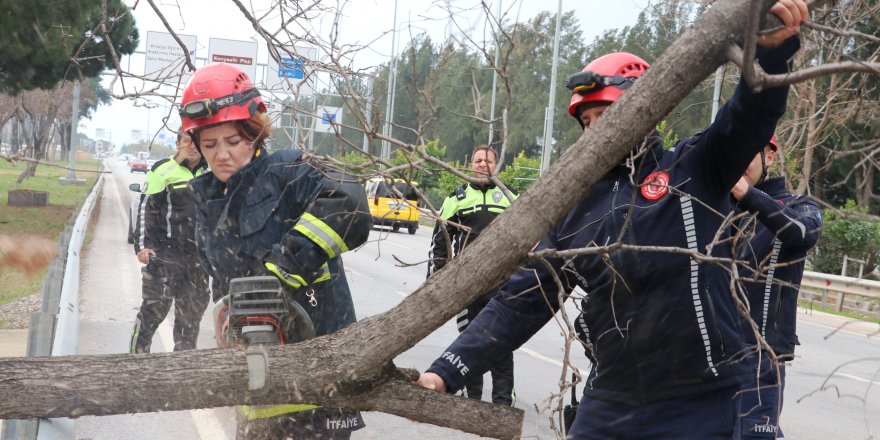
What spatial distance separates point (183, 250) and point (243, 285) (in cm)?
352

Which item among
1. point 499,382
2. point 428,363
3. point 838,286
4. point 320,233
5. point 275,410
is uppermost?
point 320,233

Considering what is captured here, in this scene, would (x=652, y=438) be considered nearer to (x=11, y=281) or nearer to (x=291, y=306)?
(x=291, y=306)

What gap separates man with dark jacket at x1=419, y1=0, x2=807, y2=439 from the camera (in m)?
2.77

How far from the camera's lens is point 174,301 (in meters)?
6.42

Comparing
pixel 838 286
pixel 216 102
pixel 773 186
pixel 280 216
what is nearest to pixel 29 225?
pixel 838 286

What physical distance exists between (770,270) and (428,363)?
502 centimetres

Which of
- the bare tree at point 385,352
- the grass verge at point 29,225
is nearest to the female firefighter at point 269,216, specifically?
the bare tree at point 385,352

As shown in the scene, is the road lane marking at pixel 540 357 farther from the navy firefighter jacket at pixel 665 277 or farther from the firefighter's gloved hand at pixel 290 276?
the navy firefighter jacket at pixel 665 277

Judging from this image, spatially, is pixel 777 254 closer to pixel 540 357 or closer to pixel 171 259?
pixel 171 259

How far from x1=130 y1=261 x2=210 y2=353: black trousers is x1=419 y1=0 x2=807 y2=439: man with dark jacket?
136 inches

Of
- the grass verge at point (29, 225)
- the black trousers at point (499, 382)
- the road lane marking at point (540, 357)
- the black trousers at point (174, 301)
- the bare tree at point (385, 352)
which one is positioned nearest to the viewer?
the bare tree at point (385, 352)

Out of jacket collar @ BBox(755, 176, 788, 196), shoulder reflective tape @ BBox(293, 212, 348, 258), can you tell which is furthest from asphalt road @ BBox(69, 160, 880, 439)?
jacket collar @ BBox(755, 176, 788, 196)

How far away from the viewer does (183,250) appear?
6.43 m

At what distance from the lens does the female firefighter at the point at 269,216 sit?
10.8 feet
